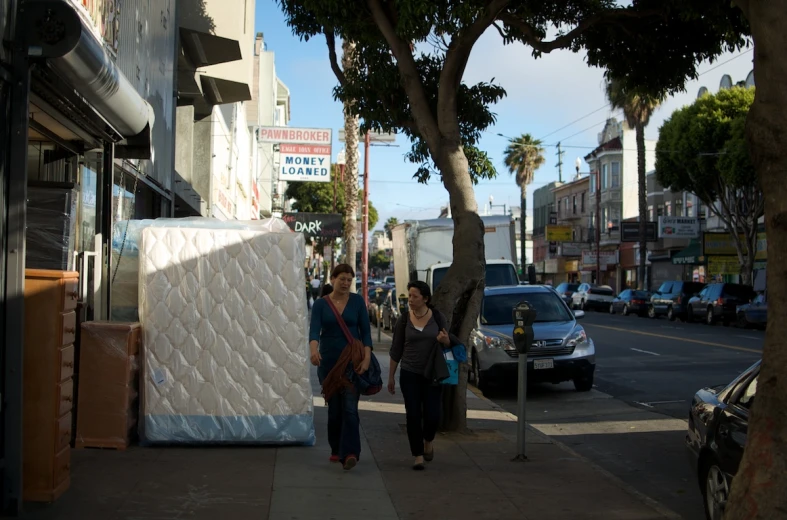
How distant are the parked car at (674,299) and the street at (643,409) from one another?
17890 mm

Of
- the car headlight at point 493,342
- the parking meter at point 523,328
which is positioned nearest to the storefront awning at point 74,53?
the parking meter at point 523,328

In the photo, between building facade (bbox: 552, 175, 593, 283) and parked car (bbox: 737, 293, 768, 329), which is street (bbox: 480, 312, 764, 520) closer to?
parked car (bbox: 737, 293, 768, 329)

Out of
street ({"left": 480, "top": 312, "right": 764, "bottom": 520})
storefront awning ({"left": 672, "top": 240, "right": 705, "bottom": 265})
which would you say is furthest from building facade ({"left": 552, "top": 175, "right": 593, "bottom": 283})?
street ({"left": 480, "top": 312, "right": 764, "bottom": 520})

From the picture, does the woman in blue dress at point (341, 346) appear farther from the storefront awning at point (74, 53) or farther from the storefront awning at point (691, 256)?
the storefront awning at point (691, 256)

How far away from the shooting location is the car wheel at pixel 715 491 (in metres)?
5.93

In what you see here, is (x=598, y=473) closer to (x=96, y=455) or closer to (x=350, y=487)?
(x=350, y=487)

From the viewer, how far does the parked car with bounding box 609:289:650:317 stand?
45.8 m

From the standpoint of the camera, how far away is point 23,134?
5.74 metres

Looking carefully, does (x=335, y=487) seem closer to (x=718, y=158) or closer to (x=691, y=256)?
(x=718, y=158)

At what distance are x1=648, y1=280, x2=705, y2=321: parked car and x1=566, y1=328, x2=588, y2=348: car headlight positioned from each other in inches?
1068

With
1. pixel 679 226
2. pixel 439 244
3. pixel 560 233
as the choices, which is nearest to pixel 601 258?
pixel 560 233

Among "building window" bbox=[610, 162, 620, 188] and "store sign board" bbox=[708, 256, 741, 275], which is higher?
"building window" bbox=[610, 162, 620, 188]

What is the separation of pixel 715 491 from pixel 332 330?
333 centimetres

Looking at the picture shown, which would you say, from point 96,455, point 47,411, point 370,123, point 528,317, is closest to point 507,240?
point 370,123
